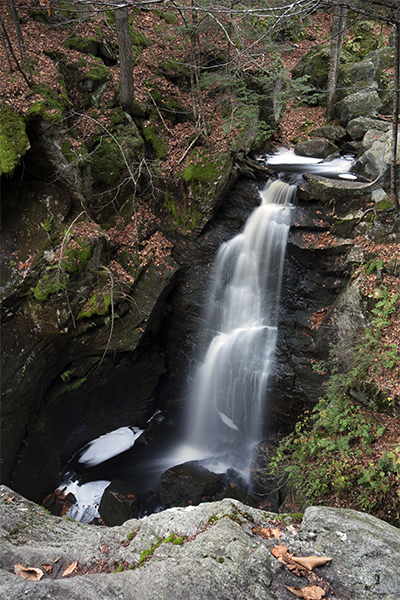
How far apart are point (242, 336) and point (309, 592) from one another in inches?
248

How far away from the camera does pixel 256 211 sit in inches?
328

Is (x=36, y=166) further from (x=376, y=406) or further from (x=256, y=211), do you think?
(x=376, y=406)

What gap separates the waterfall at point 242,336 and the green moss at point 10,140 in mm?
5031

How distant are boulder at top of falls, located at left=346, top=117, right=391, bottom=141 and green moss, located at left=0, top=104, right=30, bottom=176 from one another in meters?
9.04

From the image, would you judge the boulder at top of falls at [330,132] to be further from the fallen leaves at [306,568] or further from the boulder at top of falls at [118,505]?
the boulder at top of falls at [118,505]

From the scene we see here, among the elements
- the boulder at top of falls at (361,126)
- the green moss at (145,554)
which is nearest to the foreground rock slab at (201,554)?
the green moss at (145,554)

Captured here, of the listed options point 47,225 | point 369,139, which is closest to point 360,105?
point 369,139

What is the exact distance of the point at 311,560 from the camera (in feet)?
7.84

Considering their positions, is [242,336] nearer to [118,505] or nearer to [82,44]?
[118,505]

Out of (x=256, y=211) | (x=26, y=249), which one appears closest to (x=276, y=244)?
(x=256, y=211)

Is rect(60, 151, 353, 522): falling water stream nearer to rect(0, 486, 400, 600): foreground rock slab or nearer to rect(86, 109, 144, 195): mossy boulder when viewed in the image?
rect(86, 109, 144, 195): mossy boulder

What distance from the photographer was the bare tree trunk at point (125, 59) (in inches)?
297

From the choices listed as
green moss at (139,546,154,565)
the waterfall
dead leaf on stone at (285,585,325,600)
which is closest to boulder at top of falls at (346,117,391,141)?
the waterfall

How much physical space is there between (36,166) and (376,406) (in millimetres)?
8094
